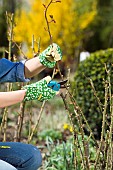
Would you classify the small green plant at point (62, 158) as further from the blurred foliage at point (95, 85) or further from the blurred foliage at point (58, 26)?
the blurred foliage at point (58, 26)

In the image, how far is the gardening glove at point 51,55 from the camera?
2793 mm

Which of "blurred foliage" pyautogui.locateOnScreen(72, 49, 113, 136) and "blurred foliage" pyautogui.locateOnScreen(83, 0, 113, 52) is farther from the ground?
"blurred foliage" pyautogui.locateOnScreen(83, 0, 113, 52)

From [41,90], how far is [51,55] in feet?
1.26

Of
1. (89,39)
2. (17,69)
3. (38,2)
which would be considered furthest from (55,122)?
(89,39)

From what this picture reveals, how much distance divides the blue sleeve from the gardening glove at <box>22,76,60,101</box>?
0.38 metres

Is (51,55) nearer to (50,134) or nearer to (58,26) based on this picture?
(50,134)

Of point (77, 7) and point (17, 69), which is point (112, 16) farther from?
point (17, 69)

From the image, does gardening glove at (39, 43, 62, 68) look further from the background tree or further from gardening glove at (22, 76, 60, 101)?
the background tree

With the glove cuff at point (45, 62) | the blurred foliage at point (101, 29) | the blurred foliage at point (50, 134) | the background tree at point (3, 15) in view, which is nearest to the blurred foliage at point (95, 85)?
the blurred foliage at point (50, 134)

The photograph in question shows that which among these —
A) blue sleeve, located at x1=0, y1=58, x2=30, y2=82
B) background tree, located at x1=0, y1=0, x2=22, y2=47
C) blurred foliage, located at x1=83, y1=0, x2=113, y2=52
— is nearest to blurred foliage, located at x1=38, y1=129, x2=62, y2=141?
blue sleeve, located at x1=0, y1=58, x2=30, y2=82

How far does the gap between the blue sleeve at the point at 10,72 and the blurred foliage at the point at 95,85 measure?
1678 millimetres

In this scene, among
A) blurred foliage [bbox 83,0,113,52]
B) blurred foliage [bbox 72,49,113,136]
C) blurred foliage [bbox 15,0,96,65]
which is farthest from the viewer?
blurred foliage [bbox 83,0,113,52]

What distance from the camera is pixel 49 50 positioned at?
9.21 feet

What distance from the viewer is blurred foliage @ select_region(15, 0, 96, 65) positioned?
8812 millimetres
